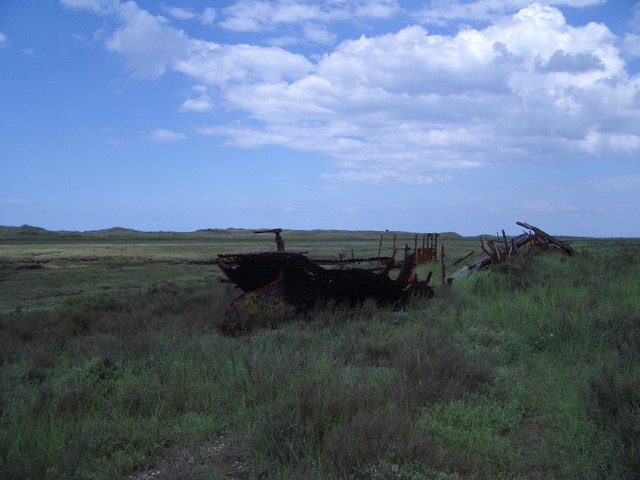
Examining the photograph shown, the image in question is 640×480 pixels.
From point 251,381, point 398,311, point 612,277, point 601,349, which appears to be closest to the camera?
point 251,381

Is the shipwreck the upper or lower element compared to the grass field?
upper

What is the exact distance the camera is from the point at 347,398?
4.52 m

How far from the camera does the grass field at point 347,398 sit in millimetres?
3744

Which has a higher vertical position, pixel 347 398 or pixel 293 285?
pixel 293 285

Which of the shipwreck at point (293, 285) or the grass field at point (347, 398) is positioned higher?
the shipwreck at point (293, 285)

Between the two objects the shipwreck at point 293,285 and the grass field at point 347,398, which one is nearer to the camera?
the grass field at point 347,398

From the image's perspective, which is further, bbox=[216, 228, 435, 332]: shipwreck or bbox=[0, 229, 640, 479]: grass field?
bbox=[216, 228, 435, 332]: shipwreck

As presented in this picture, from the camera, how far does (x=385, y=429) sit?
12.7 ft

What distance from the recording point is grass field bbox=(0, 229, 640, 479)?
3744 millimetres

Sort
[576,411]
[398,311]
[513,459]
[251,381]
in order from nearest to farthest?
[513,459]
[576,411]
[251,381]
[398,311]

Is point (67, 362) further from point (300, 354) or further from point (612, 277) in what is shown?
point (612, 277)

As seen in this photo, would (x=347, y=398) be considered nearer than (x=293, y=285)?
Yes

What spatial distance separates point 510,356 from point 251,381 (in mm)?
3256

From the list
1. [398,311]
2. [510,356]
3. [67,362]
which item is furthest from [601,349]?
[67,362]
